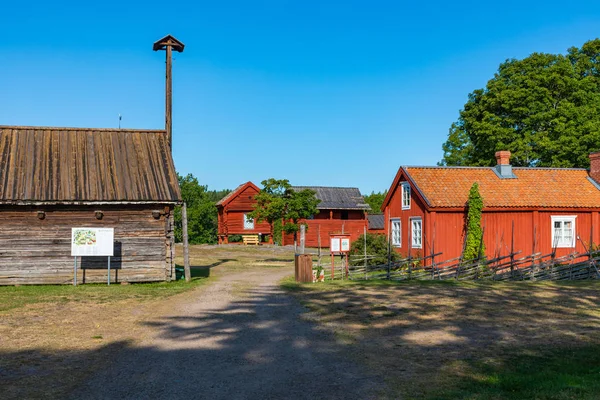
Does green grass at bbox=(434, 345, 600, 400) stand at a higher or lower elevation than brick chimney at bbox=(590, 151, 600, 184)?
lower

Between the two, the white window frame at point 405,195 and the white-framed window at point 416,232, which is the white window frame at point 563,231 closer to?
the white-framed window at point 416,232

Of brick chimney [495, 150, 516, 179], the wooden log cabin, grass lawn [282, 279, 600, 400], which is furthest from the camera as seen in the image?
brick chimney [495, 150, 516, 179]

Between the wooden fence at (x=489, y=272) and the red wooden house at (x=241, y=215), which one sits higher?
the red wooden house at (x=241, y=215)

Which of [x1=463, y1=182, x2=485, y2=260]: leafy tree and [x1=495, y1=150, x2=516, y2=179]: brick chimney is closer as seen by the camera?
[x1=463, y1=182, x2=485, y2=260]: leafy tree

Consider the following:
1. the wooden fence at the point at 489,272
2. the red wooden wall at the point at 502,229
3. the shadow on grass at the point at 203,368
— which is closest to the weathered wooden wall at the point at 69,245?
the wooden fence at the point at 489,272

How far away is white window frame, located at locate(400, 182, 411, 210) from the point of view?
34312 mm

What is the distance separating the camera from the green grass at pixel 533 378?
7.84m

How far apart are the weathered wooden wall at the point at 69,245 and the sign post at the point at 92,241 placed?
37.5 inches

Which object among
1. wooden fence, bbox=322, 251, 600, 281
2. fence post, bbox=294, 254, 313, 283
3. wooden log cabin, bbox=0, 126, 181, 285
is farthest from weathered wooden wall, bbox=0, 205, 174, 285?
wooden fence, bbox=322, 251, 600, 281

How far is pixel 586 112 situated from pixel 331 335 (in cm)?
3679

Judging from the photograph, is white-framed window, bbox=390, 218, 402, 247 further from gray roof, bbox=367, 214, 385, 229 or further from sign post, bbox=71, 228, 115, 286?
gray roof, bbox=367, 214, 385, 229

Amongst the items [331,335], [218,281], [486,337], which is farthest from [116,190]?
[486,337]

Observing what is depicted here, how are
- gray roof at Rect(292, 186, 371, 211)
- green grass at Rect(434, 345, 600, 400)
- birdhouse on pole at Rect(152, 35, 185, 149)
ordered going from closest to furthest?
1. green grass at Rect(434, 345, 600, 400)
2. birdhouse on pole at Rect(152, 35, 185, 149)
3. gray roof at Rect(292, 186, 371, 211)

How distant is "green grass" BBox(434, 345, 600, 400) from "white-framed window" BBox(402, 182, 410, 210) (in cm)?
2396
